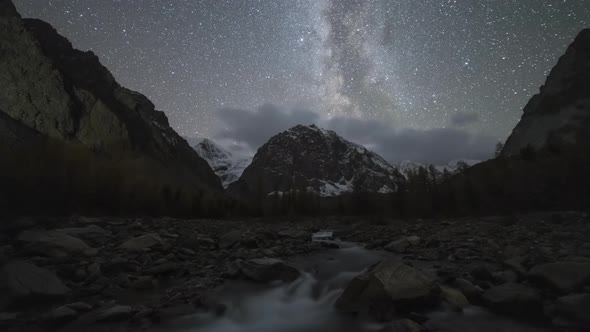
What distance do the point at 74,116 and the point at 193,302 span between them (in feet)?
439

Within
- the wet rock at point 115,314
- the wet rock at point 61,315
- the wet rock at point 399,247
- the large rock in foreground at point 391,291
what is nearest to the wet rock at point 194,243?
the wet rock at point 115,314

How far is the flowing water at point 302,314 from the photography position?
5.25 meters

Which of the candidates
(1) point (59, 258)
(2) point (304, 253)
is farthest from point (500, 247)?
(1) point (59, 258)

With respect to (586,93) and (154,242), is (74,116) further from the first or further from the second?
(586,93)

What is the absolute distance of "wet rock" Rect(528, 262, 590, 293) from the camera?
18.8 feet

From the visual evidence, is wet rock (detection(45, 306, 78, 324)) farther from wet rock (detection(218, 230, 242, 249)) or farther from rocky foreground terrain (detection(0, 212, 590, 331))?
wet rock (detection(218, 230, 242, 249))

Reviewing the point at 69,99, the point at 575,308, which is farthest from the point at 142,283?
the point at 69,99

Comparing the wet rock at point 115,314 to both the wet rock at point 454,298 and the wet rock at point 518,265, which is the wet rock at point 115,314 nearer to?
the wet rock at point 454,298

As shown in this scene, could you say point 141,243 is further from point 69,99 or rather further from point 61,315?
point 69,99

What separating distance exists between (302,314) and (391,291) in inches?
91.7

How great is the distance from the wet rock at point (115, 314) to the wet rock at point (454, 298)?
5905 millimetres

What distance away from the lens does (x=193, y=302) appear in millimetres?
6348

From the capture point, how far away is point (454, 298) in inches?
230

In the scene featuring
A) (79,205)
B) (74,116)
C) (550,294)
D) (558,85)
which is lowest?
(550,294)
